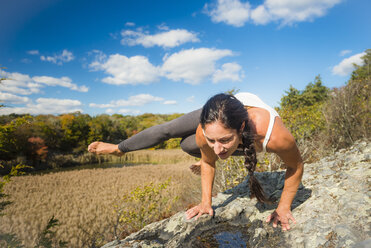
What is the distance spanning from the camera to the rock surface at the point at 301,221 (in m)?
1.75

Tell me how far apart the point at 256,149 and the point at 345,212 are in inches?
39.9

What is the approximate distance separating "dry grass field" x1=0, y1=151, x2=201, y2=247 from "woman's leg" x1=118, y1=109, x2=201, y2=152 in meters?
1.76

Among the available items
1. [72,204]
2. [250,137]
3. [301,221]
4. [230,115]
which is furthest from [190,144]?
[72,204]

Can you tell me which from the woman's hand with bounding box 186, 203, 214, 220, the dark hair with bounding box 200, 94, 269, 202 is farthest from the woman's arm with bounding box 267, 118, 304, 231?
the woman's hand with bounding box 186, 203, 214, 220

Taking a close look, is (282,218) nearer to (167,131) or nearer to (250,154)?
(250,154)

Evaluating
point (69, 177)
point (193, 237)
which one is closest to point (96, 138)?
point (69, 177)

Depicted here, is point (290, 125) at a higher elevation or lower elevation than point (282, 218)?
higher

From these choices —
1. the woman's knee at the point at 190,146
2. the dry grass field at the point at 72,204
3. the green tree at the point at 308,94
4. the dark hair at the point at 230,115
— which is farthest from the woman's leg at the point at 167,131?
the green tree at the point at 308,94

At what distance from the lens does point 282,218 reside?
2.07m

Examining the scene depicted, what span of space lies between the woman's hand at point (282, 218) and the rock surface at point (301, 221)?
0.05 meters

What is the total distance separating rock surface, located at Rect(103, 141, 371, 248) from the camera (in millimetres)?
1746

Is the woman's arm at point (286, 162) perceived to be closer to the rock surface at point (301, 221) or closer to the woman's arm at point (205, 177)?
the rock surface at point (301, 221)

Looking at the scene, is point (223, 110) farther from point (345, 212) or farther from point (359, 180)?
point (359, 180)

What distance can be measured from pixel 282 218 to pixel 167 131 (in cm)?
191
